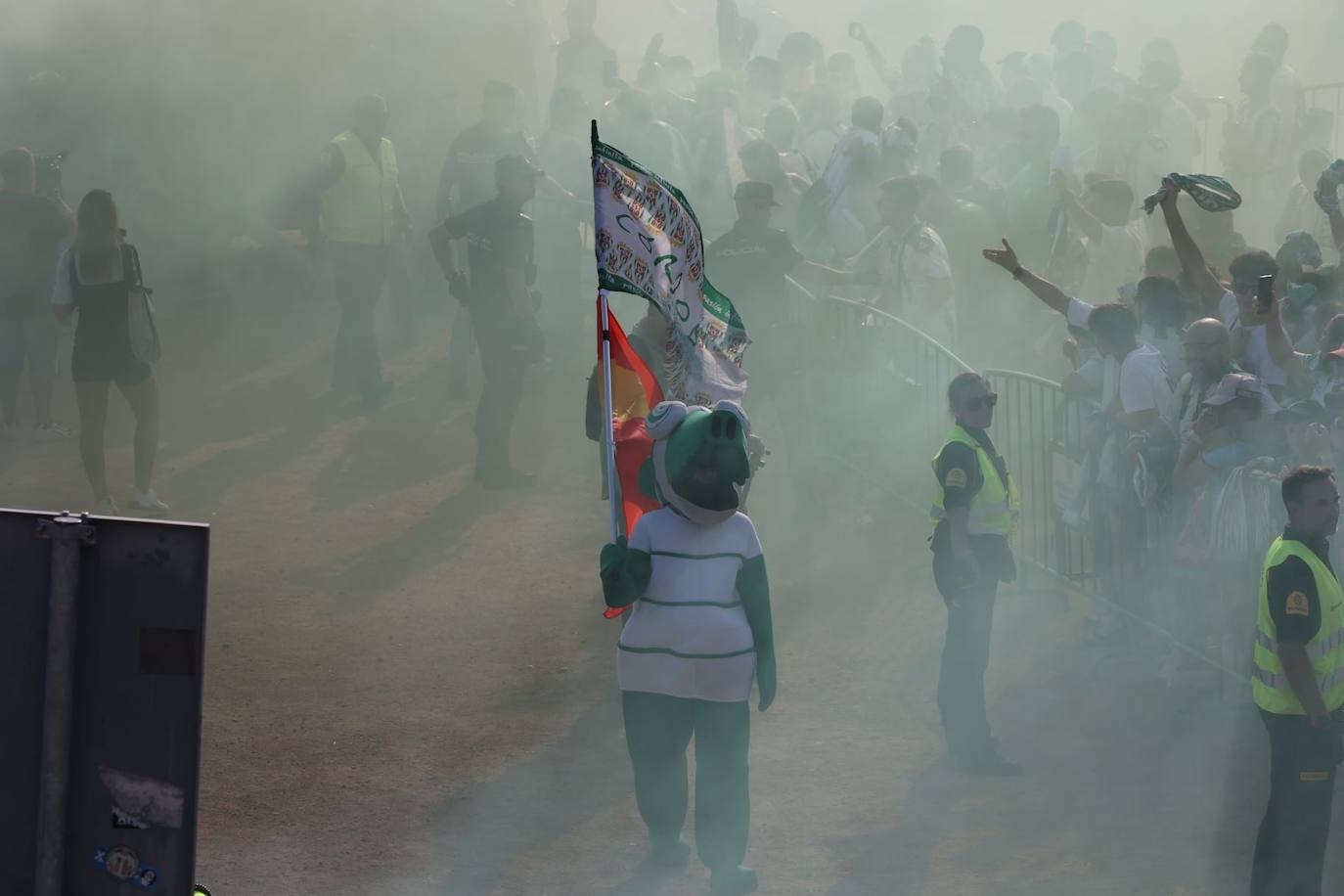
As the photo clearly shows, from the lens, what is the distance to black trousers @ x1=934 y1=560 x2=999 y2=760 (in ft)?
17.2

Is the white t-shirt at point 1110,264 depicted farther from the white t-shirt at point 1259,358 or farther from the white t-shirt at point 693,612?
the white t-shirt at point 693,612

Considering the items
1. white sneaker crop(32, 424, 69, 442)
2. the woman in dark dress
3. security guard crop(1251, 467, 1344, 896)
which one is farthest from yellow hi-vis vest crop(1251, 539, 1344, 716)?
white sneaker crop(32, 424, 69, 442)

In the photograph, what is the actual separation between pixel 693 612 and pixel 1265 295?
2.53m

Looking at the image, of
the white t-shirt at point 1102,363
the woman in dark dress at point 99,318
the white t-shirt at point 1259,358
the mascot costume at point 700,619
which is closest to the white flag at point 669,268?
the mascot costume at point 700,619

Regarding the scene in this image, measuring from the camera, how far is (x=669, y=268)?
4430 mm

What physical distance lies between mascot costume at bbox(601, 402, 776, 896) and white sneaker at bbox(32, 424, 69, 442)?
18.2 ft

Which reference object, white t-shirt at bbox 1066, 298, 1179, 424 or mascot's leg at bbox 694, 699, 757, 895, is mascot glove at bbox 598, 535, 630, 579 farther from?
white t-shirt at bbox 1066, 298, 1179, 424

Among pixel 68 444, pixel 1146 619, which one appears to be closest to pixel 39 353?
pixel 68 444

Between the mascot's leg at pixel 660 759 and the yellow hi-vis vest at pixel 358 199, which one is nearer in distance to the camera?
the mascot's leg at pixel 660 759

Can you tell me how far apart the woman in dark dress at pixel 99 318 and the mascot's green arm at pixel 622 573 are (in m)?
3.95

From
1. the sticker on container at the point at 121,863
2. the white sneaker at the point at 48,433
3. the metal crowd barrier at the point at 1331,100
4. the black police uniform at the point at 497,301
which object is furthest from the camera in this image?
the metal crowd barrier at the point at 1331,100

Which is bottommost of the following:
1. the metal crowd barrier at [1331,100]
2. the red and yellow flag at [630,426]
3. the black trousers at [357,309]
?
the red and yellow flag at [630,426]

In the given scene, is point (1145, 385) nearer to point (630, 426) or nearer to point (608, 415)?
point (630, 426)

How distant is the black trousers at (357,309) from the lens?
9203mm
